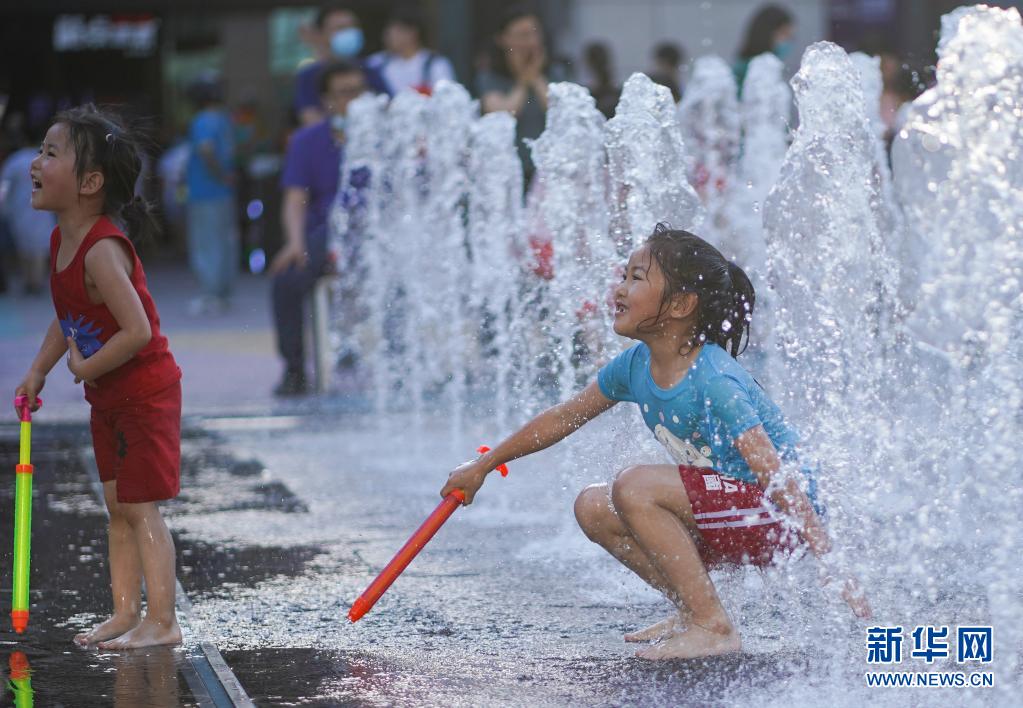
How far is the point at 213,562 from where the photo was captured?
512 cm

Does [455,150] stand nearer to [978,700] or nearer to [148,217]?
[148,217]

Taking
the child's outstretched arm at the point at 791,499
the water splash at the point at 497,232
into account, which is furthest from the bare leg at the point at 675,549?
the water splash at the point at 497,232

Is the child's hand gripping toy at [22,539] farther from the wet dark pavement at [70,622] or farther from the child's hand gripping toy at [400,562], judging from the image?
the child's hand gripping toy at [400,562]

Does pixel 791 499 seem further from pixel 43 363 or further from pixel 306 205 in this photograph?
pixel 306 205

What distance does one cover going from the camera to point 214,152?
13.5 meters

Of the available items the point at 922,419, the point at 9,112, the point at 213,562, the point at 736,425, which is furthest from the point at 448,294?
the point at 9,112

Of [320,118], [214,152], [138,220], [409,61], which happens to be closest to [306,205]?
[320,118]

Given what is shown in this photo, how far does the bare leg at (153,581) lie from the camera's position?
4.14m

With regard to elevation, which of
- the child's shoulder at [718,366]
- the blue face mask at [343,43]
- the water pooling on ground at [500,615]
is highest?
the blue face mask at [343,43]

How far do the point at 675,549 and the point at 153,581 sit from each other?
1.28 m

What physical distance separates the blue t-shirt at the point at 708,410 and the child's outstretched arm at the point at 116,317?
3.75 feet

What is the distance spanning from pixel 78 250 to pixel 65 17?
1873cm

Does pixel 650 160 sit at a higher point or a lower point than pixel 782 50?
lower

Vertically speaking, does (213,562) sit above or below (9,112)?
below
